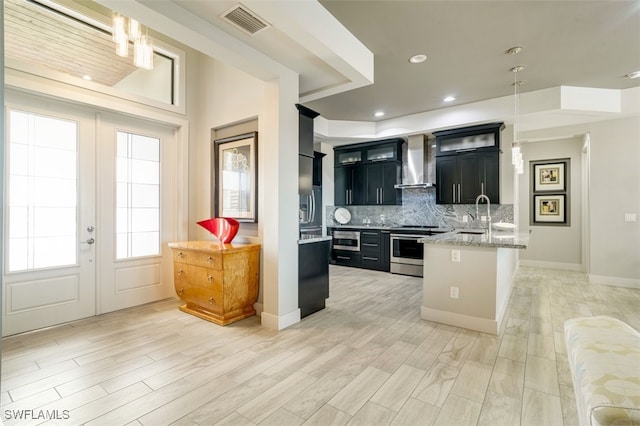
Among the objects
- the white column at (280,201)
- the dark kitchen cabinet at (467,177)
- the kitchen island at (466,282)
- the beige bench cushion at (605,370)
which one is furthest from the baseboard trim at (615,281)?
the white column at (280,201)

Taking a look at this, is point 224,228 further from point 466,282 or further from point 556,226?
→ point 556,226

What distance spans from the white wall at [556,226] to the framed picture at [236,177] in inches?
231

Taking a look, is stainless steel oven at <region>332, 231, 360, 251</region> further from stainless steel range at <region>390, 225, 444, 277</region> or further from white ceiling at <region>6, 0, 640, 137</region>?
white ceiling at <region>6, 0, 640, 137</region>

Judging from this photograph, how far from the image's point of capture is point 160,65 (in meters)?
4.10

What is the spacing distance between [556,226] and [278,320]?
6380mm

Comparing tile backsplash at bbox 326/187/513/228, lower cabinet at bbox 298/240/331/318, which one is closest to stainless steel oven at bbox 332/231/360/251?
tile backsplash at bbox 326/187/513/228

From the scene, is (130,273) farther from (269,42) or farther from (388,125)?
(388,125)

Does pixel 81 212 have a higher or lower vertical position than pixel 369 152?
lower

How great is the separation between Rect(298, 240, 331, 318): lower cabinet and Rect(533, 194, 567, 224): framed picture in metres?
5.38

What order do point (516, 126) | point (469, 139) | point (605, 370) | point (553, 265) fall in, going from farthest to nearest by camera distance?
point (553, 265), point (469, 139), point (516, 126), point (605, 370)

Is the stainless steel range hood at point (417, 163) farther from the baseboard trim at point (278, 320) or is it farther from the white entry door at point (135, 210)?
the white entry door at point (135, 210)

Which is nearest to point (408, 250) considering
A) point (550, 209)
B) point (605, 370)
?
point (550, 209)

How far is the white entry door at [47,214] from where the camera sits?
305cm

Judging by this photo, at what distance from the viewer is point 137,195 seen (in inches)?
157
